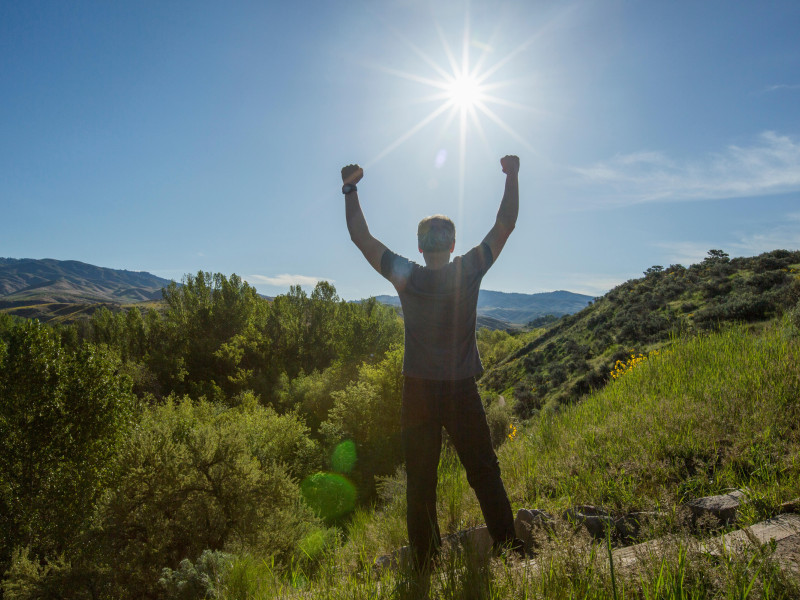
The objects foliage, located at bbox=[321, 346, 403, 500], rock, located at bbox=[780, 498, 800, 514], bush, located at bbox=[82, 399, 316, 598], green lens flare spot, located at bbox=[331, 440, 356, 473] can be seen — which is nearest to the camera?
rock, located at bbox=[780, 498, 800, 514]

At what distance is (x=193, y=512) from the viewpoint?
11.4 metres

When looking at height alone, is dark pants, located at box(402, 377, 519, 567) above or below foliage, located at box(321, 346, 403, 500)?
above

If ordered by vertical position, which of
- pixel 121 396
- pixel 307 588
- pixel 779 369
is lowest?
pixel 121 396

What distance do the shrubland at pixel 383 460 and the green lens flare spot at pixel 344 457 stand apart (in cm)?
→ 13

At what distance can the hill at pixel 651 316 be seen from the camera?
1138 centimetres

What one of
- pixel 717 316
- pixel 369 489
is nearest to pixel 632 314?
pixel 717 316

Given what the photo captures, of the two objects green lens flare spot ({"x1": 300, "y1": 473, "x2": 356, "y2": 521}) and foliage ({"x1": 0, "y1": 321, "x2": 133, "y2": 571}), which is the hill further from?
foliage ({"x1": 0, "y1": 321, "x2": 133, "y2": 571})

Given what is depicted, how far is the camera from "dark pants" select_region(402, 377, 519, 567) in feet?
8.15

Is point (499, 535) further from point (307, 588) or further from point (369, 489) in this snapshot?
point (369, 489)

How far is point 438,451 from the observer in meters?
2.53

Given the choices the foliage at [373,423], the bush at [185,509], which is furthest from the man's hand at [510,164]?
the foliage at [373,423]

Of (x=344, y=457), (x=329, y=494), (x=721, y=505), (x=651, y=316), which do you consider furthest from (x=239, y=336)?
(x=721, y=505)

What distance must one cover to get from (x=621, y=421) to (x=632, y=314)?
20648 mm

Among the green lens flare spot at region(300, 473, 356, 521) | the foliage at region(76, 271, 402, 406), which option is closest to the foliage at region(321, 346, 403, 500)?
the green lens flare spot at region(300, 473, 356, 521)
